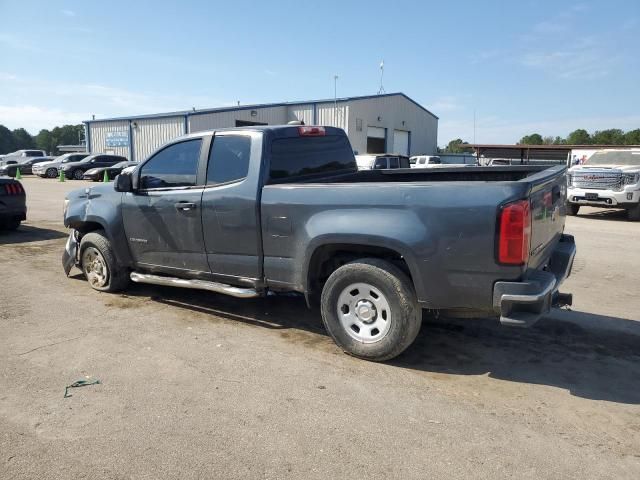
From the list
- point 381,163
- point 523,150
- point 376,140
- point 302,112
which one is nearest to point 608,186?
point 381,163

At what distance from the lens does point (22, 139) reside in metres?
132

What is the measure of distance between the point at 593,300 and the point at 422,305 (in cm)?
323

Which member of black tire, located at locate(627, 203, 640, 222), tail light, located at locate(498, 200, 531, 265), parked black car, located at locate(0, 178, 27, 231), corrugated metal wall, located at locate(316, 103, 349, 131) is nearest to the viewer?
tail light, located at locate(498, 200, 531, 265)

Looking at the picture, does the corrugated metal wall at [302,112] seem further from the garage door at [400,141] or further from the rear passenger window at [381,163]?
the rear passenger window at [381,163]

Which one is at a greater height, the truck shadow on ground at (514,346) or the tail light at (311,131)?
the tail light at (311,131)

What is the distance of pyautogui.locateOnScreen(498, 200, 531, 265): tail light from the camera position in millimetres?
3412

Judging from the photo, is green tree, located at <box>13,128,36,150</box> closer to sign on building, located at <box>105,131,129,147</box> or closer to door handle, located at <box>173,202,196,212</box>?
sign on building, located at <box>105,131,129,147</box>

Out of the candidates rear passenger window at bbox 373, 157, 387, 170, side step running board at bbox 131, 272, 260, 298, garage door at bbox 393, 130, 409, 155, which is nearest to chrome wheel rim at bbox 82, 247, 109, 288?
side step running board at bbox 131, 272, 260, 298

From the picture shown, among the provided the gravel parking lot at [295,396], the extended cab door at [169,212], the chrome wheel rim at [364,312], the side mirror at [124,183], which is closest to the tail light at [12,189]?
the gravel parking lot at [295,396]

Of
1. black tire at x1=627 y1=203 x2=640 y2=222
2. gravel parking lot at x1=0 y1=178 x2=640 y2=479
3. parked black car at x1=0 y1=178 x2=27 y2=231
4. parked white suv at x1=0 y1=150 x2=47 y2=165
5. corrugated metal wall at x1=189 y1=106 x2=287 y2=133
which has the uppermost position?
corrugated metal wall at x1=189 y1=106 x2=287 y2=133

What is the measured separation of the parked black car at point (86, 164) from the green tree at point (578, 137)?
228 ft

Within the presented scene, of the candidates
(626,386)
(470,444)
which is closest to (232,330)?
(470,444)

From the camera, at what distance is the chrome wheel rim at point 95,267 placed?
6.11 metres

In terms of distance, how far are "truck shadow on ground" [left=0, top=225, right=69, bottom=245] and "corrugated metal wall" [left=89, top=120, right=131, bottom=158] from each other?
30071mm
